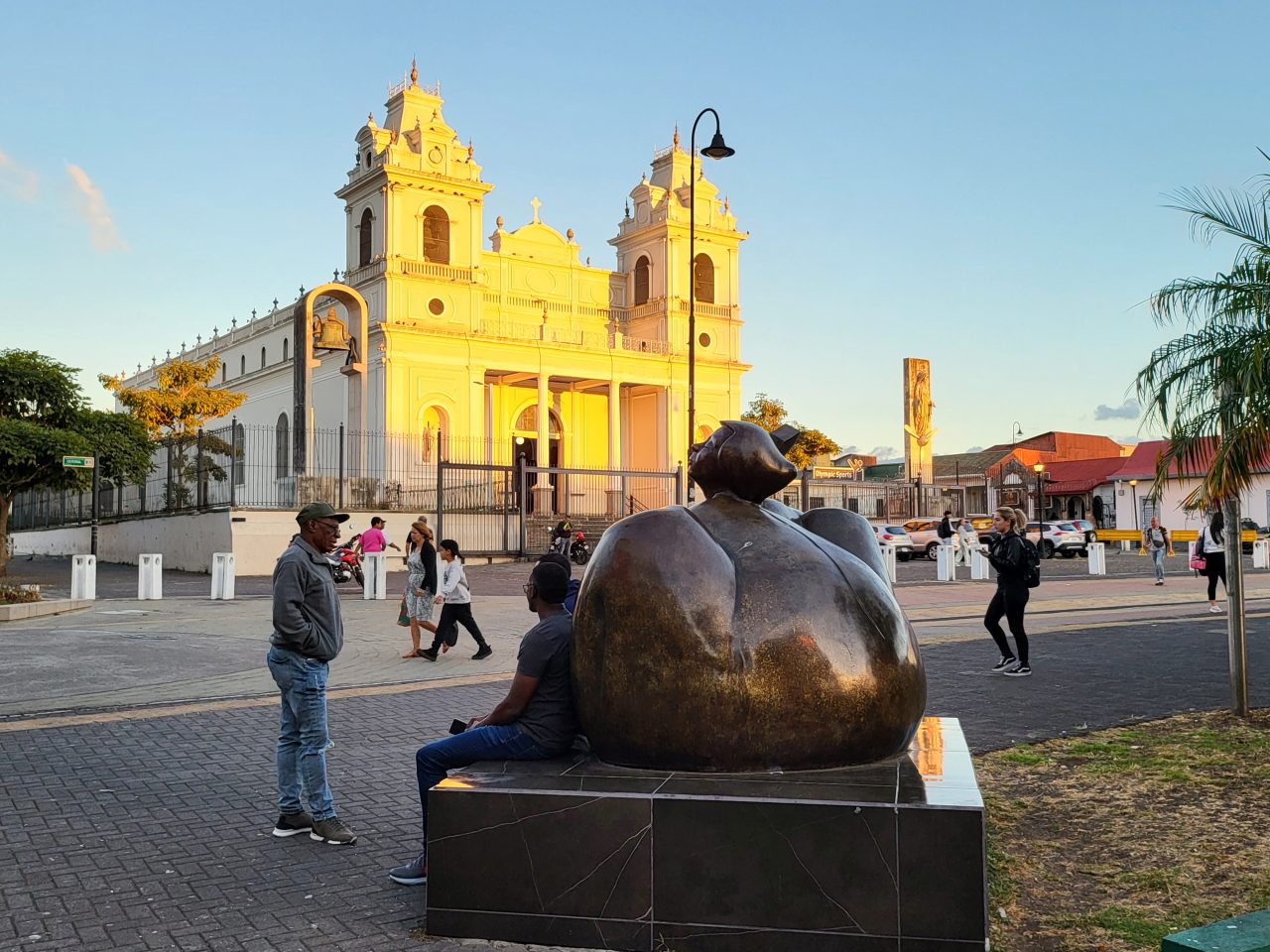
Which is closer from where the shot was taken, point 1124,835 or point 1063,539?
point 1124,835

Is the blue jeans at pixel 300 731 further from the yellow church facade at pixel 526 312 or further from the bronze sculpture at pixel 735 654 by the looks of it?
the yellow church facade at pixel 526 312

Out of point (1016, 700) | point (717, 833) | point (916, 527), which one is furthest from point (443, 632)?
point (916, 527)

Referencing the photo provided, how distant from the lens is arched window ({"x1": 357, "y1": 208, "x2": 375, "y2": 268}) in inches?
1634

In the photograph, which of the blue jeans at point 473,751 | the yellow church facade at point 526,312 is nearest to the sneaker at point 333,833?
the blue jeans at point 473,751

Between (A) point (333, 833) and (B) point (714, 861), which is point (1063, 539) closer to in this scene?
(A) point (333, 833)

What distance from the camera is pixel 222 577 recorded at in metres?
19.3

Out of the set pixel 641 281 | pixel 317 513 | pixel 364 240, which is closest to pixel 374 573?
pixel 317 513

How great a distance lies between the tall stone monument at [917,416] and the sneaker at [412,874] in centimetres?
5267

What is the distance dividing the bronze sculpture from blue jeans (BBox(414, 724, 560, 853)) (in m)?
0.25

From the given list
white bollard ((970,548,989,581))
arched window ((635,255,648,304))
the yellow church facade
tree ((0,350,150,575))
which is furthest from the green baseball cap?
Result: arched window ((635,255,648,304))

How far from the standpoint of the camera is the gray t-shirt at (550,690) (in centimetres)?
432

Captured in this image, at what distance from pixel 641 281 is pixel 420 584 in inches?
1519

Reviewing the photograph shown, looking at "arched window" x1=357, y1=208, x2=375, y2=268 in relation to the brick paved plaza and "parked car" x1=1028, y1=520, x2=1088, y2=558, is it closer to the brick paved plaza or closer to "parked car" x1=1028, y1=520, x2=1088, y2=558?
"parked car" x1=1028, y1=520, x2=1088, y2=558

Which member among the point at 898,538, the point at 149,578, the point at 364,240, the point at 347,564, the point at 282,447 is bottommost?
the point at 149,578
